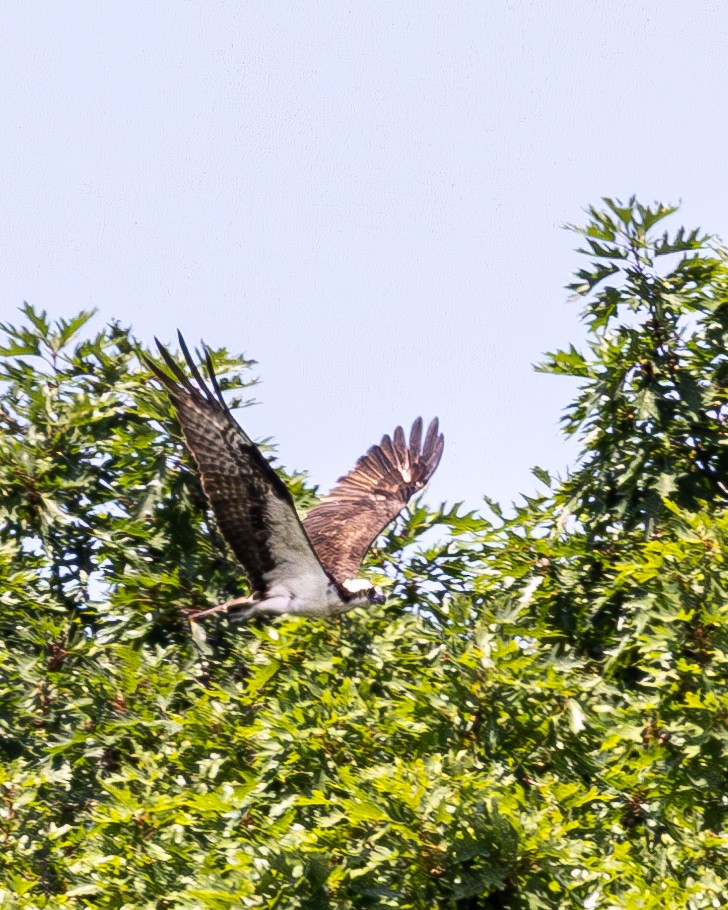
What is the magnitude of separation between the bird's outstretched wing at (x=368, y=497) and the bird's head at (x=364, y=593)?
234 mm

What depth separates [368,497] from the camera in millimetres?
11312

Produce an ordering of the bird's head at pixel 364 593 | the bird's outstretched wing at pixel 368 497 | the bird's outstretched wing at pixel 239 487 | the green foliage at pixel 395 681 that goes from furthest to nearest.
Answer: the bird's outstretched wing at pixel 368 497, the bird's head at pixel 364 593, the bird's outstretched wing at pixel 239 487, the green foliage at pixel 395 681

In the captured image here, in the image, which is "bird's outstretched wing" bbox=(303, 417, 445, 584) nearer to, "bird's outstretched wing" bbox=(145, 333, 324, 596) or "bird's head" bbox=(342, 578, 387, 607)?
"bird's head" bbox=(342, 578, 387, 607)

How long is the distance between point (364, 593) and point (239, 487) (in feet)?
3.74

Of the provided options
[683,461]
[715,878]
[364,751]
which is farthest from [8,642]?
[715,878]

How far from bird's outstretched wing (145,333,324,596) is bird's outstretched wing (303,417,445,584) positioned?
689mm

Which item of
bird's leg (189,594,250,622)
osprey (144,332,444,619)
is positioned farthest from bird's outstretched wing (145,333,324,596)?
bird's leg (189,594,250,622)

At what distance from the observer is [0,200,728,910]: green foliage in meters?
6.79

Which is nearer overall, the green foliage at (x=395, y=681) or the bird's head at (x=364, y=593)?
the green foliage at (x=395, y=681)

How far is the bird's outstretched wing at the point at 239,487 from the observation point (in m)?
8.78

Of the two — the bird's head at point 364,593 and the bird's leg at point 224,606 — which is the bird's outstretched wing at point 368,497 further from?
the bird's leg at point 224,606

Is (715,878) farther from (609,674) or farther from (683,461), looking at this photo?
(683,461)

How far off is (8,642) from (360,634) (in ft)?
8.84

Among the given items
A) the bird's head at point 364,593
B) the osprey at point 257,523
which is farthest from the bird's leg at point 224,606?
the bird's head at point 364,593
